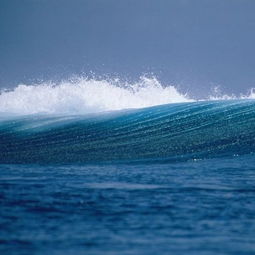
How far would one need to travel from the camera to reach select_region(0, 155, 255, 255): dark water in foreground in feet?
10.9

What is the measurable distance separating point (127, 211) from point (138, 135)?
7.43 metres

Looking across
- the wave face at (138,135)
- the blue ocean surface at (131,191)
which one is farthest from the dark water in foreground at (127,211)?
the wave face at (138,135)

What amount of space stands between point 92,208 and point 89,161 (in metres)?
3.65

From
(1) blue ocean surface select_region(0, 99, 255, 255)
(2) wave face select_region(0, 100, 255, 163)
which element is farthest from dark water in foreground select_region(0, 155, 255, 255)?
(2) wave face select_region(0, 100, 255, 163)

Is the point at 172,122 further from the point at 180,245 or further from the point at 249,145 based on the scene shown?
the point at 180,245

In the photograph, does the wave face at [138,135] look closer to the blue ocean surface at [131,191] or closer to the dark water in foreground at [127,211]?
the blue ocean surface at [131,191]

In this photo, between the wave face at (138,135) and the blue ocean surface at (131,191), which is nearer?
the blue ocean surface at (131,191)

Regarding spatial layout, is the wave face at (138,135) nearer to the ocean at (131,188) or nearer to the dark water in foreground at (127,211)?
the ocean at (131,188)

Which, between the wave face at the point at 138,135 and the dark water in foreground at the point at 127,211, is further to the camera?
the wave face at the point at 138,135

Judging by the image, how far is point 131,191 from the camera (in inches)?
204

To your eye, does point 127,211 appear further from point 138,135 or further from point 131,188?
point 138,135

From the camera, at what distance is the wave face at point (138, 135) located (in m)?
8.88

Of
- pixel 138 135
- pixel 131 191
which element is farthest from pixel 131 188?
pixel 138 135

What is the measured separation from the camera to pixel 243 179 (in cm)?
603
